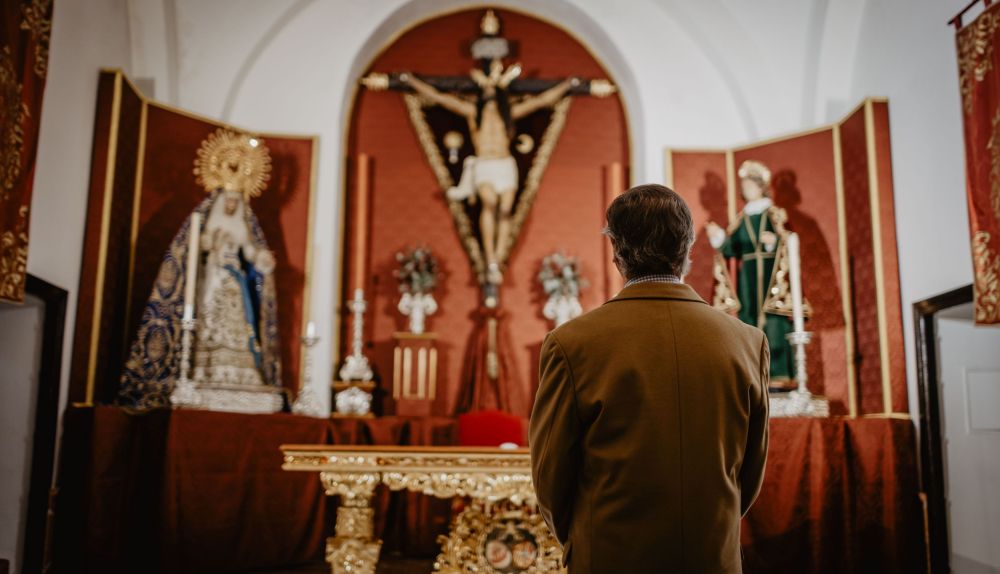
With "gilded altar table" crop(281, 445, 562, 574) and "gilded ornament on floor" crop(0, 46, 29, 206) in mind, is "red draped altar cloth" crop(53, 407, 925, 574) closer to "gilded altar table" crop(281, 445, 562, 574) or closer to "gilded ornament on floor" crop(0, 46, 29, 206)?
"gilded altar table" crop(281, 445, 562, 574)

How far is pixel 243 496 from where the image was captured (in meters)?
5.33

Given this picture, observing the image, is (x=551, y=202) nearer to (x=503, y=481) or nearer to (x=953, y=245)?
(x=953, y=245)

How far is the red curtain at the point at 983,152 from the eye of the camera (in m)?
4.54

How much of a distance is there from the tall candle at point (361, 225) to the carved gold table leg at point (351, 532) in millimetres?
3044

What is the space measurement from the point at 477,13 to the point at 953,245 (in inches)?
174

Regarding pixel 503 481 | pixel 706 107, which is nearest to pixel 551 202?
pixel 706 107

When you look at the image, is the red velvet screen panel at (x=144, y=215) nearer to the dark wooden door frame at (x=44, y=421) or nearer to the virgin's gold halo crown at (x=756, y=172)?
the dark wooden door frame at (x=44, y=421)

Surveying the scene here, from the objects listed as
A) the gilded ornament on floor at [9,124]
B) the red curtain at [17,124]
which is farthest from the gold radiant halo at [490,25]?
the gilded ornament on floor at [9,124]

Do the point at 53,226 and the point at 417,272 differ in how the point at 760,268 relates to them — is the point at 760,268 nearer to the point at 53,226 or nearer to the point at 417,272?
the point at 417,272

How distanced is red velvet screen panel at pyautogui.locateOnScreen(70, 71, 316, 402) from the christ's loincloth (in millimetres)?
1191

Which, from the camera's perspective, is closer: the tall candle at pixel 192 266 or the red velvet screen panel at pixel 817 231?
the tall candle at pixel 192 266

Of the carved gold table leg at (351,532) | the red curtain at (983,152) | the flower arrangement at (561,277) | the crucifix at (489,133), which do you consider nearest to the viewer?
the carved gold table leg at (351,532)

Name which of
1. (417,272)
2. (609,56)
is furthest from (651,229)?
(609,56)

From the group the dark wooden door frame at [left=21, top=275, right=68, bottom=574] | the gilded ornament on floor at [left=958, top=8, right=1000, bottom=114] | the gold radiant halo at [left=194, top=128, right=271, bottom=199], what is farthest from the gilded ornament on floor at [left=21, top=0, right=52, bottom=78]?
the gilded ornament on floor at [left=958, top=8, right=1000, bottom=114]
